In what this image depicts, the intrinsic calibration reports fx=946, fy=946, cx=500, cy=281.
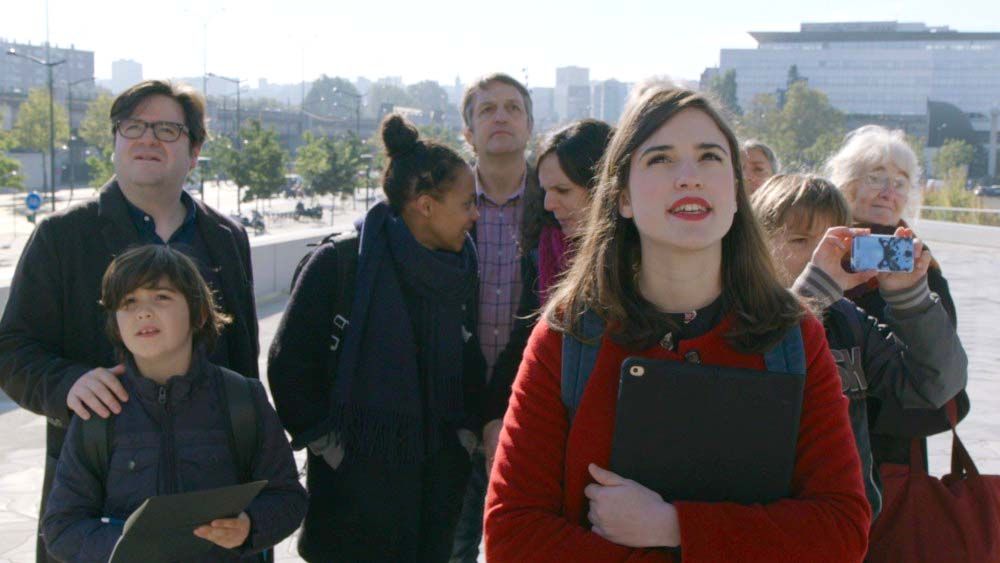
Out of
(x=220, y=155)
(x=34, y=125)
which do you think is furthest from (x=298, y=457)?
(x=34, y=125)

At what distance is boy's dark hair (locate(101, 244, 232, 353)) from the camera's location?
2436mm

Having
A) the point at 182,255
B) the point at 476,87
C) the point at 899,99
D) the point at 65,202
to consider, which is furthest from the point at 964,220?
the point at 899,99

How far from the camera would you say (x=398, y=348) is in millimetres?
2719

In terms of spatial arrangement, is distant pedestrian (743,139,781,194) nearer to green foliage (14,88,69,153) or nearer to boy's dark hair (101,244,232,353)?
boy's dark hair (101,244,232,353)

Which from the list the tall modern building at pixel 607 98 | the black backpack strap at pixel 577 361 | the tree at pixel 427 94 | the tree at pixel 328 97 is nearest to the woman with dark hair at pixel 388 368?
the black backpack strap at pixel 577 361

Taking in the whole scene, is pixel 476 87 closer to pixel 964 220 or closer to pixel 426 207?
pixel 426 207

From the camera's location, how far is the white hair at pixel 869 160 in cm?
311

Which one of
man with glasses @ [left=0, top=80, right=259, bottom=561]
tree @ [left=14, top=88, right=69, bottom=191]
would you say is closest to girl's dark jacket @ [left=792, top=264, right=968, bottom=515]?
man with glasses @ [left=0, top=80, right=259, bottom=561]

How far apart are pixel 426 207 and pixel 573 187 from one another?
0.47 m

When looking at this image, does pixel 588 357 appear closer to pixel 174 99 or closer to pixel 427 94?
pixel 174 99

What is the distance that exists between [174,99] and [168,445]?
3.61 ft

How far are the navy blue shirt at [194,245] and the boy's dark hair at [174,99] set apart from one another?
0.81ft

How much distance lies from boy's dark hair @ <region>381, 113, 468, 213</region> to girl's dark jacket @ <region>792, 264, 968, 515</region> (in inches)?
41.7

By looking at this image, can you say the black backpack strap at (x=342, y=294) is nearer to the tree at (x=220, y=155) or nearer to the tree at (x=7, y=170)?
the tree at (x=7, y=170)
